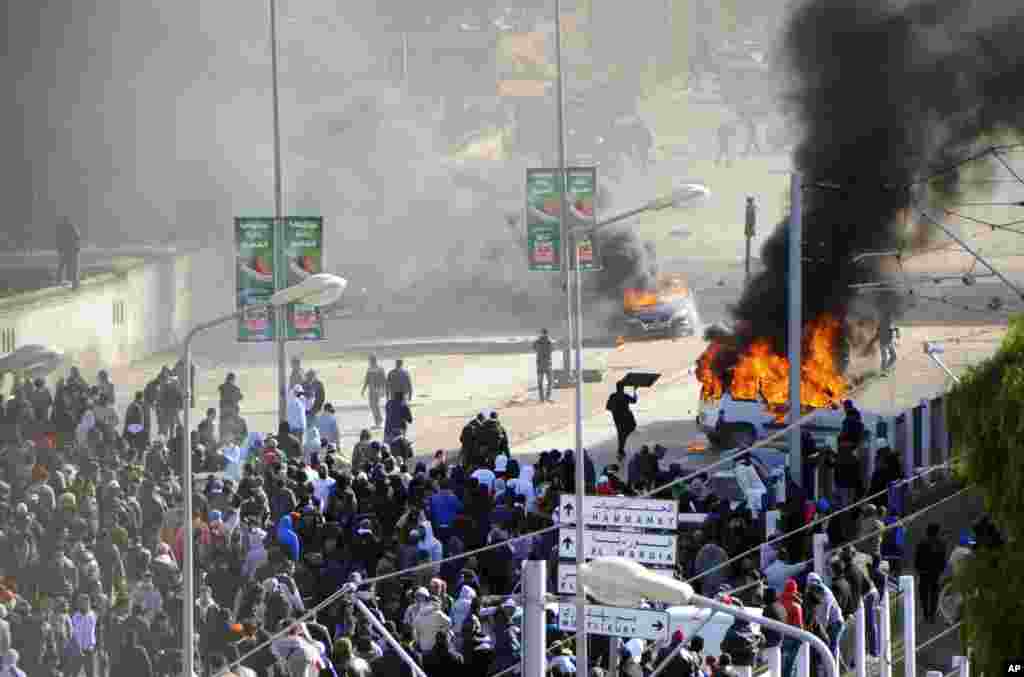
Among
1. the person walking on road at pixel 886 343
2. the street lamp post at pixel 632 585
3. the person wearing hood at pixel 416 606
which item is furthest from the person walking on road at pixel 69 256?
the street lamp post at pixel 632 585

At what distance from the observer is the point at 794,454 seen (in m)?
29.6

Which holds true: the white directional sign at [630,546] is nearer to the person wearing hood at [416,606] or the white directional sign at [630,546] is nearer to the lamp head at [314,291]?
the person wearing hood at [416,606]

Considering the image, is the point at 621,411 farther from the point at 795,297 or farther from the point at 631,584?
the point at 631,584

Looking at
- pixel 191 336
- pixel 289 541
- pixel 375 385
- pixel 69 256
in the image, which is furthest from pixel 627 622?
pixel 69 256

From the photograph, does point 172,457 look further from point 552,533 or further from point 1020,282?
point 1020,282

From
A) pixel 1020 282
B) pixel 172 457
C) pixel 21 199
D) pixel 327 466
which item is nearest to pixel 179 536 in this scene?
pixel 327 466

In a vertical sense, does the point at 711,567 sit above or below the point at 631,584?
below

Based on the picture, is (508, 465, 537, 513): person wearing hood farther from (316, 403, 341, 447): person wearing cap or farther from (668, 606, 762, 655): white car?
(316, 403, 341, 447): person wearing cap

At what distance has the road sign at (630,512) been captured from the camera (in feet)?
67.4

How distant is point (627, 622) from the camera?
19.8 m

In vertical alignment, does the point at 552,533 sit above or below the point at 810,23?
below

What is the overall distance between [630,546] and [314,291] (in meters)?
4.51

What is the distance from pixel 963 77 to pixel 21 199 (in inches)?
1154

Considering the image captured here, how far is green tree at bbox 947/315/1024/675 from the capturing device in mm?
17359
